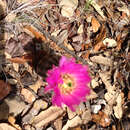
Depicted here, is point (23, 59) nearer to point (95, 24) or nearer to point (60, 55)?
point (60, 55)

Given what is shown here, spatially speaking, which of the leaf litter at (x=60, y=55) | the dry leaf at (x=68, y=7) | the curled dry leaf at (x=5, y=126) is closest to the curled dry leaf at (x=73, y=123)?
the leaf litter at (x=60, y=55)

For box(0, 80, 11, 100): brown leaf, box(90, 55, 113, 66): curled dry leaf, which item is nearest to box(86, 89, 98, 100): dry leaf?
box(90, 55, 113, 66): curled dry leaf

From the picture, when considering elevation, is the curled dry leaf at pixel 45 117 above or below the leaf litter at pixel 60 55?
below

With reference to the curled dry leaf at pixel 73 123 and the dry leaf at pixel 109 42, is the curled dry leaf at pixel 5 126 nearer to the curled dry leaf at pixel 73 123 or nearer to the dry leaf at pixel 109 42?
the curled dry leaf at pixel 73 123

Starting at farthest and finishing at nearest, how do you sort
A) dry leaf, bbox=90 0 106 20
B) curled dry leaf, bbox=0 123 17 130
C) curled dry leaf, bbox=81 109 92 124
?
dry leaf, bbox=90 0 106 20 < curled dry leaf, bbox=81 109 92 124 < curled dry leaf, bbox=0 123 17 130

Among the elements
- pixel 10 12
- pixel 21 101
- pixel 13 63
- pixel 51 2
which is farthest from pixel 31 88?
pixel 51 2

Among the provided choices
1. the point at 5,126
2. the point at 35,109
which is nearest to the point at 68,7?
the point at 35,109

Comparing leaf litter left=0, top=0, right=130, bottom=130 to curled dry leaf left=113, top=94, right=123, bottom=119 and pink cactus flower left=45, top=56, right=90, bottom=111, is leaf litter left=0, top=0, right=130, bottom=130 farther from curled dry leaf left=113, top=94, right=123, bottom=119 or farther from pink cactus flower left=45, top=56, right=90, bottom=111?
pink cactus flower left=45, top=56, right=90, bottom=111

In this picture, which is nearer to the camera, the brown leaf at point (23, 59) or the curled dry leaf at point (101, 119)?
the brown leaf at point (23, 59)
